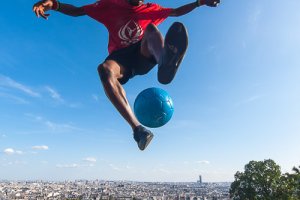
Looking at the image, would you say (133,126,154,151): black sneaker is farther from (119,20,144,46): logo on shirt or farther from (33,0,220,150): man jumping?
(119,20,144,46): logo on shirt

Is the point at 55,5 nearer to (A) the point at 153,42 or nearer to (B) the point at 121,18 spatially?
(B) the point at 121,18

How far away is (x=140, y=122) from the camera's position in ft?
17.3

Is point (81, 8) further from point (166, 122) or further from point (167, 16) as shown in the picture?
point (166, 122)

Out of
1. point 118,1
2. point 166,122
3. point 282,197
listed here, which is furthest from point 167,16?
point 282,197

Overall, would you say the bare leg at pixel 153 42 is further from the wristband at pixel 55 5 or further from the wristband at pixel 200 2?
the wristband at pixel 55 5

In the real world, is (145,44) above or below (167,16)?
below

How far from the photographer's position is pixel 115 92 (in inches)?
194

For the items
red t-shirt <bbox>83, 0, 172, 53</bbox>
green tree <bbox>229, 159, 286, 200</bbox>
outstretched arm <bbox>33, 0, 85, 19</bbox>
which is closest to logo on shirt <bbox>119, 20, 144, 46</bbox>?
red t-shirt <bbox>83, 0, 172, 53</bbox>

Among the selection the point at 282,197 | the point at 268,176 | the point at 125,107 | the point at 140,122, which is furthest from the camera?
the point at 268,176

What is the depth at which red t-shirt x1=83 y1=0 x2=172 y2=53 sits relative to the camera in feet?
18.0

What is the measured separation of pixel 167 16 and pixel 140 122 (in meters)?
1.93

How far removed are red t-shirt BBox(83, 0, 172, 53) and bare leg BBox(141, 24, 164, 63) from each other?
0.33 meters

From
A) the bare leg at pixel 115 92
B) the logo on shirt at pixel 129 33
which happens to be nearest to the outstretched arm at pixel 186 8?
the logo on shirt at pixel 129 33

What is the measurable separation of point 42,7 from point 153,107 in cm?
222
